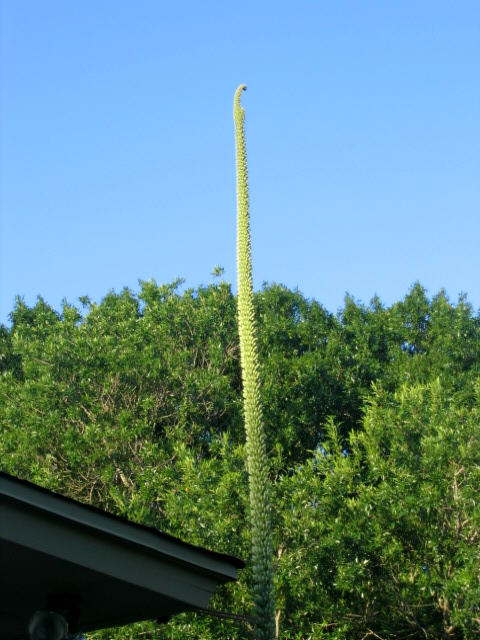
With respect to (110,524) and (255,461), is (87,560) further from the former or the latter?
(255,461)

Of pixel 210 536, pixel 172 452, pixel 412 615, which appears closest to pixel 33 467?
pixel 172 452

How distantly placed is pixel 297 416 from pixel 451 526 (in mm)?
8067

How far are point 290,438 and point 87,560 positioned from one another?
17.4 m

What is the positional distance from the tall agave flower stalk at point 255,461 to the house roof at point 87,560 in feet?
11.5

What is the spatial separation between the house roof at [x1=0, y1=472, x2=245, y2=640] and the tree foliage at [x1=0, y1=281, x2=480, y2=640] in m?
9.26

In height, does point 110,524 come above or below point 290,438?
below

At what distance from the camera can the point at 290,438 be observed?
21.1 m

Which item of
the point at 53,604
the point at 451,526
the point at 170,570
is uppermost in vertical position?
the point at 451,526

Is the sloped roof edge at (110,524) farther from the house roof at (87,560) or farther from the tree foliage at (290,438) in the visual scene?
the tree foliage at (290,438)

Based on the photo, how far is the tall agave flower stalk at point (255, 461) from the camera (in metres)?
8.05

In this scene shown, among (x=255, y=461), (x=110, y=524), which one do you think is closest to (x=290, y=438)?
(x=255, y=461)

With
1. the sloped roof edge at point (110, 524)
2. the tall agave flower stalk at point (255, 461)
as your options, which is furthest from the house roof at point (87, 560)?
the tall agave flower stalk at point (255, 461)

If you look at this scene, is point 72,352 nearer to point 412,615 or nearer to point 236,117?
point 412,615

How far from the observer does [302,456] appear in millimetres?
21906
